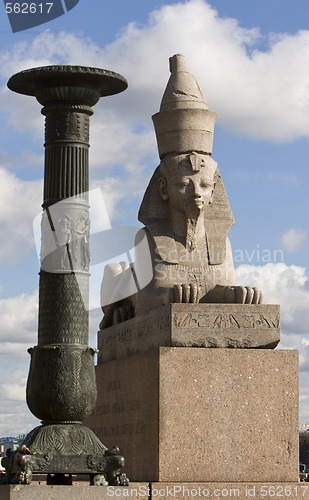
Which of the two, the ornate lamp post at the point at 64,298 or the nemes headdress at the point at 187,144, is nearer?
the ornate lamp post at the point at 64,298

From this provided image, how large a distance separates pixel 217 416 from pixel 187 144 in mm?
3114

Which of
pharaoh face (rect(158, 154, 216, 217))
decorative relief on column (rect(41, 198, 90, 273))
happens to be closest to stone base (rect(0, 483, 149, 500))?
decorative relief on column (rect(41, 198, 90, 273))

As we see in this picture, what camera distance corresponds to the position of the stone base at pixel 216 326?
12.0 metres

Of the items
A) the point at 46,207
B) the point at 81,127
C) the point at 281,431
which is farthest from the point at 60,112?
the point at 281,431

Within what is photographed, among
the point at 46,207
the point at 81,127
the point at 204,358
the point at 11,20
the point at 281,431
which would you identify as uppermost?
the point at 11,20

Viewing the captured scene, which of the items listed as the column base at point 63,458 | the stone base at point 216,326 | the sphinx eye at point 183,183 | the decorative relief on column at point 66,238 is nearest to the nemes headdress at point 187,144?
the sphinx eye at point 183,183

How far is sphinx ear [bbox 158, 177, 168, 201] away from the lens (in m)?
13.2

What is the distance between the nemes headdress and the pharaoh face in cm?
3

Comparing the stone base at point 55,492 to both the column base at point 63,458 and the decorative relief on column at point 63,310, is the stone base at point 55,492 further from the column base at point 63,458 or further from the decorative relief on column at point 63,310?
the decorative relief on column at point 63,310

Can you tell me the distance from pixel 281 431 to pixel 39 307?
10.1 feet

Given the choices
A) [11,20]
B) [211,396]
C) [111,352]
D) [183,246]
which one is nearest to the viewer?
[11,20]

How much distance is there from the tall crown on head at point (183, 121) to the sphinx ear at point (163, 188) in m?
0.28

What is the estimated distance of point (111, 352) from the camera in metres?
14.0

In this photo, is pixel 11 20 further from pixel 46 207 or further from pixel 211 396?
pixel 211 396
